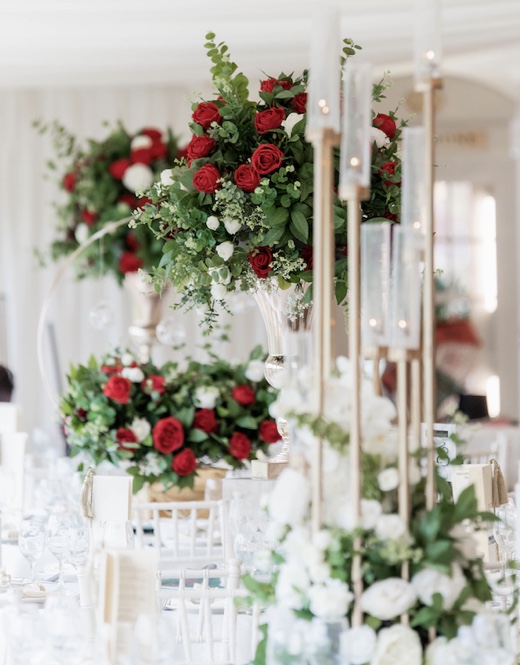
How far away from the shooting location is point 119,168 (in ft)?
19.5

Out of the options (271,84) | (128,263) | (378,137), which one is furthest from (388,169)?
(128,263)

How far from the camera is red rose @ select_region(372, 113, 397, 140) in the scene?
2877mm

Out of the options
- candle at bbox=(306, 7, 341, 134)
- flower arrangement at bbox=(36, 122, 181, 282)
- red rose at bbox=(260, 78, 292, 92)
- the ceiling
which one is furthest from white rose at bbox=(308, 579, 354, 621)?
flower arrangement at bbox=(36, 122, 181, 282)

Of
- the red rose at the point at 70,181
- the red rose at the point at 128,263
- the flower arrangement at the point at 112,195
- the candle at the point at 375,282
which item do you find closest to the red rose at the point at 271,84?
the candle at the point at 375,282

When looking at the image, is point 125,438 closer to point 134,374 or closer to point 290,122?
point 134,374

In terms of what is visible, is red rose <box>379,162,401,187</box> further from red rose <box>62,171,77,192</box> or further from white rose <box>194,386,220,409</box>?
red rose <box>62,171,77,192</box>

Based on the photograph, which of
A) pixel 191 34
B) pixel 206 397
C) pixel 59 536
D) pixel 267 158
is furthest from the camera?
pixel 191 34

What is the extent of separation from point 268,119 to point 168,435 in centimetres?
143

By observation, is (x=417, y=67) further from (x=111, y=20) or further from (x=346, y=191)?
(x=111, y=20)

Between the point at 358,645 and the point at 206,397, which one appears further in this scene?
the point at 206,397

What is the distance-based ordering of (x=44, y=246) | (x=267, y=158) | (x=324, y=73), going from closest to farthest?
1. (x=324, y=73)
2. (x=267, y=158)
3. (x=44, y=246)

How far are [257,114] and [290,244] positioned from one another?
335mm

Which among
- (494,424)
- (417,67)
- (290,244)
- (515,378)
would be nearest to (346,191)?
(417,67)

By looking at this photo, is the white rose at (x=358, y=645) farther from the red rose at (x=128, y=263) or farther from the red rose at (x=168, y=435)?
the red rose at (x=128, y=263)
